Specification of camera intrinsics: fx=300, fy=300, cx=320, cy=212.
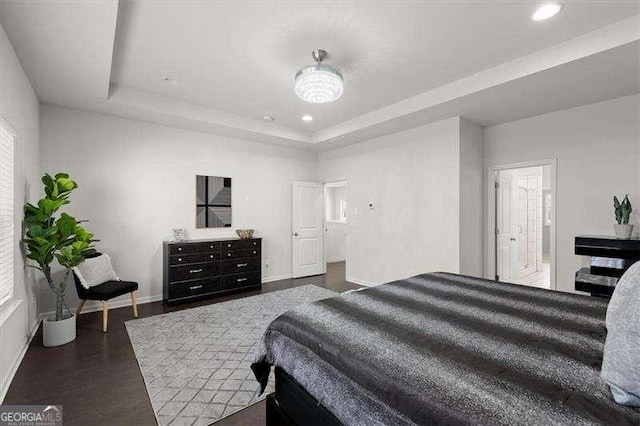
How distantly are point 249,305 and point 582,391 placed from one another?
12.2 ft

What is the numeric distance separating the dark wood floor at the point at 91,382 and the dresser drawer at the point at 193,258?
3.48 ft

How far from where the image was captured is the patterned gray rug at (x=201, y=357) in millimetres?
2066

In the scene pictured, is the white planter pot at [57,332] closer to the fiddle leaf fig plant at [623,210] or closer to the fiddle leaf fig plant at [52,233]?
the fiddle leaf fig plant at [52,233]

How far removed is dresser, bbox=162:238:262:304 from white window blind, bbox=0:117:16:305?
1753 millimetres

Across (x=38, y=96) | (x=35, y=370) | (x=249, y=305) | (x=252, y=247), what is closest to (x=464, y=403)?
(x=35, y=370)

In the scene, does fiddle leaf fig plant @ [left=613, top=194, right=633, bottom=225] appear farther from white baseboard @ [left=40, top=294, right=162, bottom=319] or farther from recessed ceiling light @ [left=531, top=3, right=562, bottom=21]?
white baseboard @ [left=40, top=294, right=162, bottom=319]

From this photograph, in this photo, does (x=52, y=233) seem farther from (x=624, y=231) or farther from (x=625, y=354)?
(x=624, y=231)

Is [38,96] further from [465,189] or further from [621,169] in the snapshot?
[621,169]

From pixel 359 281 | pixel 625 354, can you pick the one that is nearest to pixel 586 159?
pixel 625 354

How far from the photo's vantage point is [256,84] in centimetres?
355

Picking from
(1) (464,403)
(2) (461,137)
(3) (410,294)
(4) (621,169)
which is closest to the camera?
(1) (464,403)

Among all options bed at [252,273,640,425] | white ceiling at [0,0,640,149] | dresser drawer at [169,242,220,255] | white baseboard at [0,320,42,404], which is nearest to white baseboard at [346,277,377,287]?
dresser drawer at [169,242,220,255]

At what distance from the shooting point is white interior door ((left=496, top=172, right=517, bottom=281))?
448 cm

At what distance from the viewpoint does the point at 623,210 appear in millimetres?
3129
